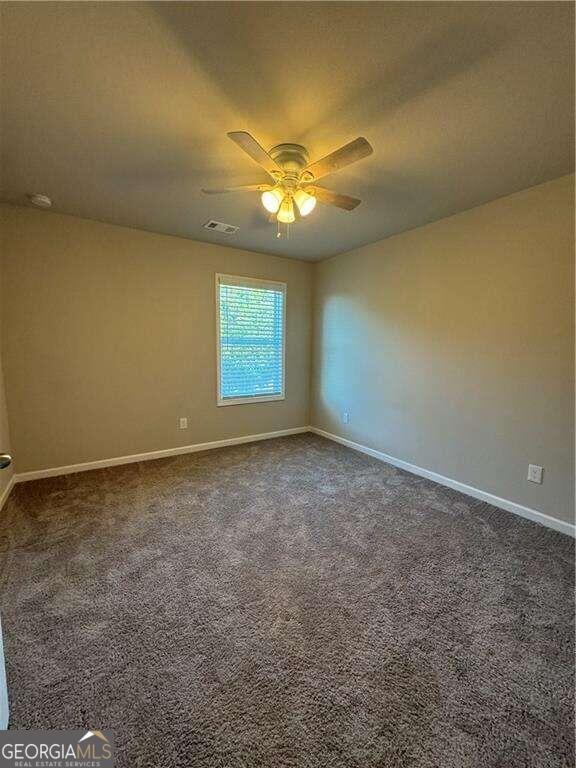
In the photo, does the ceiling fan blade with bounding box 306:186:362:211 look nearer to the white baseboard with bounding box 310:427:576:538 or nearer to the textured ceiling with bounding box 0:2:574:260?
the textured ceiling with bounding box 0:2:574:260

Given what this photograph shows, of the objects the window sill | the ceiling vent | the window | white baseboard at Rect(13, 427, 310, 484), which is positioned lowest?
white baseboard at Rect(13, 427, 310, 484)

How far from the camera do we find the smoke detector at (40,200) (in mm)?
2518

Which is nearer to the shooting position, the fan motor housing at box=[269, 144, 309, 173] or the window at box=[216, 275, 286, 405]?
the fan motor housing at box=[269, 144, 309, 173]

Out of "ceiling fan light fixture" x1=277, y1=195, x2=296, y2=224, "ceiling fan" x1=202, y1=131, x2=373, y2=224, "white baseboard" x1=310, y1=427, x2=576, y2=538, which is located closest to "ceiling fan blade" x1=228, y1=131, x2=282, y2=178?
"ceiling fan" x1=202, y1=131, x2=373, y2=224

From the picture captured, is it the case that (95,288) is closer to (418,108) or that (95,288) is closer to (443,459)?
(418,108)

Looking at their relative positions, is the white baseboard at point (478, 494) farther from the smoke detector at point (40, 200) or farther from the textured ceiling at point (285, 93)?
the smoke detector at point (40, 200)

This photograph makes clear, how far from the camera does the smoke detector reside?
2.52 metres

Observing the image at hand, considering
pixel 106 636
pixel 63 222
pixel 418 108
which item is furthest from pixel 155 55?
pixel 106 636

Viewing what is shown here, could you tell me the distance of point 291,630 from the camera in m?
1.44

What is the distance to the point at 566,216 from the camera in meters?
2.14

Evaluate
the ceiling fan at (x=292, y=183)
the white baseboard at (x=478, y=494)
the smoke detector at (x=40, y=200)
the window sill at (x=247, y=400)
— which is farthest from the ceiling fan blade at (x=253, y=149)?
the white baseboard at (x=478, y=494)

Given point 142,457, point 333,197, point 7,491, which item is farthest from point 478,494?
point 7,491

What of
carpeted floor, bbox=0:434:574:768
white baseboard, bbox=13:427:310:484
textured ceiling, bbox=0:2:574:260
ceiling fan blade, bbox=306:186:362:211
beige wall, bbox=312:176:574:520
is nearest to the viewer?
carpeted floor, bbox=0:434:574:768

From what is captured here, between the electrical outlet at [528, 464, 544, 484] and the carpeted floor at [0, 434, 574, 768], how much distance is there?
34 centimetres
